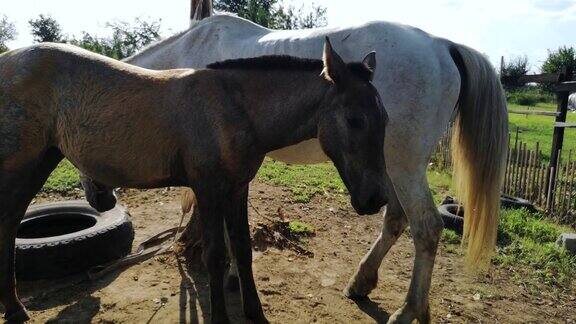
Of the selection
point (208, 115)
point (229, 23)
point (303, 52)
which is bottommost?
point (208, 115)

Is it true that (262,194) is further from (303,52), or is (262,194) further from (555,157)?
(555,157)

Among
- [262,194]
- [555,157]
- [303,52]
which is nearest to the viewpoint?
[303,52]

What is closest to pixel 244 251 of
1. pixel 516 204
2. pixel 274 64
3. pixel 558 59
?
pixel 274 64

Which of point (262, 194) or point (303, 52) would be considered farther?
point (262, 194)

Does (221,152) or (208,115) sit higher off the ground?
(208,115)

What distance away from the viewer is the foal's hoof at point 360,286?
375 cm

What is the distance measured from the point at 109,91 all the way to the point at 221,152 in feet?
2.91

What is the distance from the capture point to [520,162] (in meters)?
7.68

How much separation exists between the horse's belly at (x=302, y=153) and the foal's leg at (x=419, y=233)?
785 mm

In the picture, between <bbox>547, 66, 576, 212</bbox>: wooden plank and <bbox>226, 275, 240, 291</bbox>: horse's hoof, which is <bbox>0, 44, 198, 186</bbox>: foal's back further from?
<bbox>547, 66, 576, 212</bbox>: wooden plank

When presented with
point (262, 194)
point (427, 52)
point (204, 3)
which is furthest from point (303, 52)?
point (262, 194)

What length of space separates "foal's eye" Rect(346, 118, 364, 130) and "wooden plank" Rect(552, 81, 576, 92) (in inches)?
253

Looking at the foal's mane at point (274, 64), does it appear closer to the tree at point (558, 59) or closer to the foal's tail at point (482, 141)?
the foal's tail at point (482, 141)

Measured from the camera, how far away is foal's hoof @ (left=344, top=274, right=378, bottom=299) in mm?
3750
